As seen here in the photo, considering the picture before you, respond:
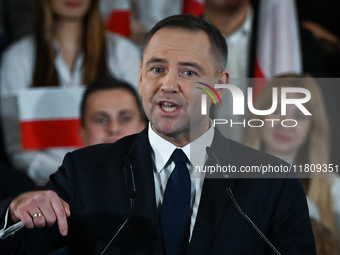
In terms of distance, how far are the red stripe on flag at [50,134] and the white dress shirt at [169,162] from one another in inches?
55.0

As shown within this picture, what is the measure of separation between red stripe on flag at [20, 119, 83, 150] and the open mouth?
1452 millimetres

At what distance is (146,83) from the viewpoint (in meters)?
1.37

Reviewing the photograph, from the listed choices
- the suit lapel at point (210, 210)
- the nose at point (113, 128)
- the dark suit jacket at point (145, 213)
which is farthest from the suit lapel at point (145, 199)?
the nose at point (113, 128)

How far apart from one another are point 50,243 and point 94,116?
1.49 metres

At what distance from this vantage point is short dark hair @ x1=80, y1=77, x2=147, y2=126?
2656 millimetres

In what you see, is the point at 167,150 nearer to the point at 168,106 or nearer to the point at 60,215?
the point at 168,106

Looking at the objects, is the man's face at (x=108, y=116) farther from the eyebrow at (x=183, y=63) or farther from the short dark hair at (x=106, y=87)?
the eyebrow at (x=183, y=63)

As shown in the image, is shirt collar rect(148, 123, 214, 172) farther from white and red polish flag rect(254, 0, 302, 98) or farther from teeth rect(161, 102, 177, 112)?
white and red polish flag rect(254, 0, 302, 98)

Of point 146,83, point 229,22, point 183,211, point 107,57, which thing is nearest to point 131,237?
point 183,211

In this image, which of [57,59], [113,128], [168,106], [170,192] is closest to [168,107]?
[168,106]

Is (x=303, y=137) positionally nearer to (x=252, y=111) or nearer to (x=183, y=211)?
(x=252, y=111)

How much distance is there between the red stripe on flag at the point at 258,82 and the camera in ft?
9.03

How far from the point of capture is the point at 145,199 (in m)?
1.24

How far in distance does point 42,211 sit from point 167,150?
1.57 ft
